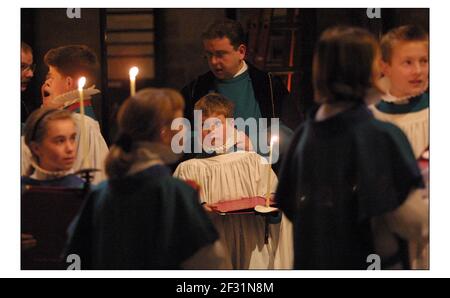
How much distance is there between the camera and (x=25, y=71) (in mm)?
5906

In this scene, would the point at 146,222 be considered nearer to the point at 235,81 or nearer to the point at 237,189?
the point at 237,189

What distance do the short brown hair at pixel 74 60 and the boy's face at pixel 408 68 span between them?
1467 mm

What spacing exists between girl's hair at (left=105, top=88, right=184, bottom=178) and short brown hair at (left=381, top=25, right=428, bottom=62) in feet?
3.44

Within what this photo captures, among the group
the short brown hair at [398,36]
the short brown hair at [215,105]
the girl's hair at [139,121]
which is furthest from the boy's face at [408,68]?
the girl's hair at [139,121]

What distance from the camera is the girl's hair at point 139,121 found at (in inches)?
230

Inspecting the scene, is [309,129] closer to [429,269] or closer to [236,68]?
[236,68]

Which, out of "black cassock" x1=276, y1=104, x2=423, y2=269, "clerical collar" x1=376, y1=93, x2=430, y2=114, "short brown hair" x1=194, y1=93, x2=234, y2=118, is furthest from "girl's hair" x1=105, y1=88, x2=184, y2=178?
"clerical collar" x1=376, y1=93, x2=430, y2=114

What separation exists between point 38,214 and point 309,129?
4.69ft

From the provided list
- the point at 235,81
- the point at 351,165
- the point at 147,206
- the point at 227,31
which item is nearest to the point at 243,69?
the point at 235,81

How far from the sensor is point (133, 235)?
589 centimetres

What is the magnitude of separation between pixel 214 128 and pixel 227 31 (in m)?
0.49

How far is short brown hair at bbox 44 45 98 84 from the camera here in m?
5.90

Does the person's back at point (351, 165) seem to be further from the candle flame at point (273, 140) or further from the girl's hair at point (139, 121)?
the girl's hair at point (139, 121)

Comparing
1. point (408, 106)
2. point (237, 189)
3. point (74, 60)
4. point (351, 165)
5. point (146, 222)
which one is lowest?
point (146, 222)
